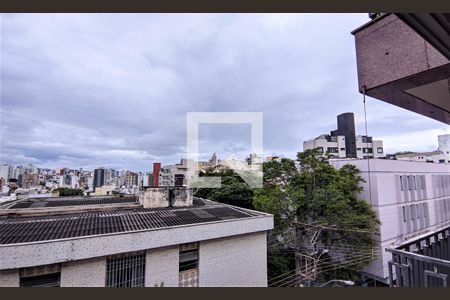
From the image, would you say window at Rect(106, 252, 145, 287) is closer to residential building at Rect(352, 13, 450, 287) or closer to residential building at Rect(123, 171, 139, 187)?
residential building at Rect(352, 13, 450, 287)

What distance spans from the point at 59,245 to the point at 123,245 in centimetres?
94

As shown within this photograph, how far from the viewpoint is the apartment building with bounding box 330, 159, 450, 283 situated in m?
7.68

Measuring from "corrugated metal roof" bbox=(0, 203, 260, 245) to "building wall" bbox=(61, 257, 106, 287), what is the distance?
0.45m

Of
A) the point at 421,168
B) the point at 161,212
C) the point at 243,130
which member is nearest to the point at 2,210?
the point at 161,212

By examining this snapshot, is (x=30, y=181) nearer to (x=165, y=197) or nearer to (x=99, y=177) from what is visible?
(x=99, y=177)

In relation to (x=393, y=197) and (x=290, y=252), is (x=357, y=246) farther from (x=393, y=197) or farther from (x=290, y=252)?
(x=393, y=197)

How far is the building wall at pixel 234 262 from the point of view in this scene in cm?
473

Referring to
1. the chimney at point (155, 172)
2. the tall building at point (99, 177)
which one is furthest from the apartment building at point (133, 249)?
the tall building at point (99, 177)

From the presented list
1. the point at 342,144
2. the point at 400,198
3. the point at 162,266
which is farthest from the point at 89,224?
the point at 342,144

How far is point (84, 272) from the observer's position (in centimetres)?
367

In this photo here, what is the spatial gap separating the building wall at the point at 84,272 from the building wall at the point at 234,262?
1840 mm

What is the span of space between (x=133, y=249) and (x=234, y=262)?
2.26 m

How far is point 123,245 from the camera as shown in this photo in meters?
3.95

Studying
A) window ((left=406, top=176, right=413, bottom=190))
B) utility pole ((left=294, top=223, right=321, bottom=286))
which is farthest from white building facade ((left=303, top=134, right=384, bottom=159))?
utility pole ((left=294, top=223, right=321, bottom=286))
